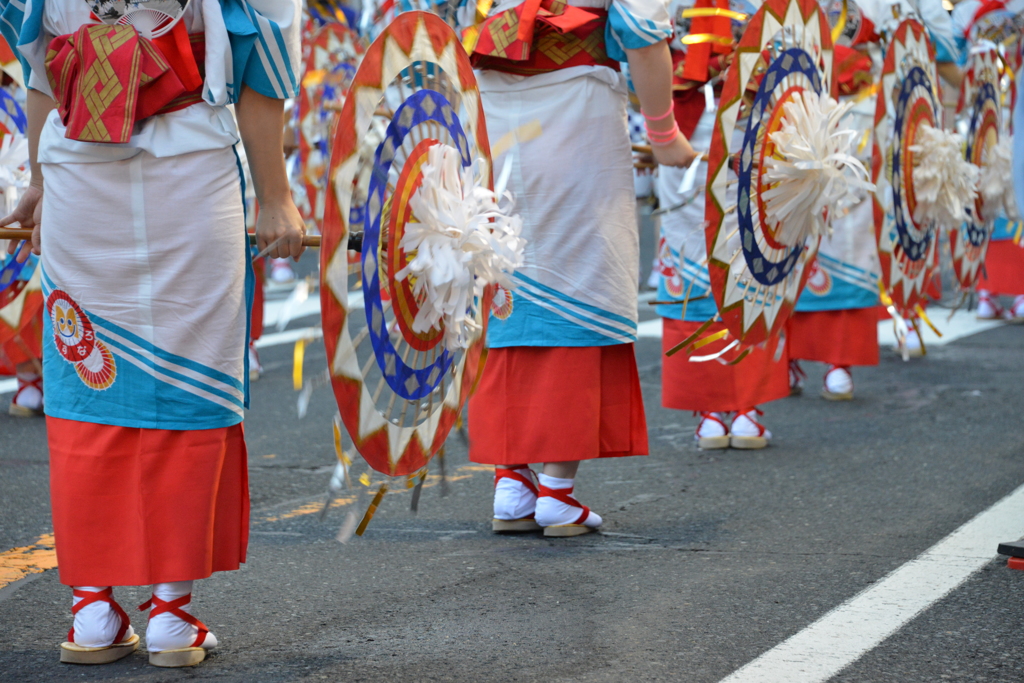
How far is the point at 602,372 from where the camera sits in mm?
3664

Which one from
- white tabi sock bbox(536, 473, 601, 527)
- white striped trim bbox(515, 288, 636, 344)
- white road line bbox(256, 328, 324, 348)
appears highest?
white striped trim bbox(515, 288, 636, 344)

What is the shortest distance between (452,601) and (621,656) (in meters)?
0.52

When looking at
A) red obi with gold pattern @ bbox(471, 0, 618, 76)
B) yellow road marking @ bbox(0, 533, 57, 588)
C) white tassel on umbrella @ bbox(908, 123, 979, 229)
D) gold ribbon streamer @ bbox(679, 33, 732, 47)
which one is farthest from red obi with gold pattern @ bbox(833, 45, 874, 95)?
yellow road marking @ bbox(0, 533, 57, 588)

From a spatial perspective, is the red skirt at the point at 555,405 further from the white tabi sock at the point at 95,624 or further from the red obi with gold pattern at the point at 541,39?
the white tabi sock at the point at 95,624

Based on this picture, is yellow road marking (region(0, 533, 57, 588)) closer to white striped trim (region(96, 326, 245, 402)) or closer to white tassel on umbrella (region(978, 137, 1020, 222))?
white striped trim (region(96, 326, 245, 402))

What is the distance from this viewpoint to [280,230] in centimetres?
263

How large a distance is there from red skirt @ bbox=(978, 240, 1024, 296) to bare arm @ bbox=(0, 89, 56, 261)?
6124 mm

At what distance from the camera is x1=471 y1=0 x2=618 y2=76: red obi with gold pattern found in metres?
3.42

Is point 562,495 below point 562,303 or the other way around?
below

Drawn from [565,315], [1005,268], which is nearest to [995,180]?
[565,315]

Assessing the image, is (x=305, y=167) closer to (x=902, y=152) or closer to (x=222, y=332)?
(x=902, y=152)

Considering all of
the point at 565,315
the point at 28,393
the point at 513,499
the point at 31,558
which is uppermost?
the point at 565,315

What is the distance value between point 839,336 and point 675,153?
2.24 meters

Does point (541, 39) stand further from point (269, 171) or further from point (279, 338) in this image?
point (279, 338)
